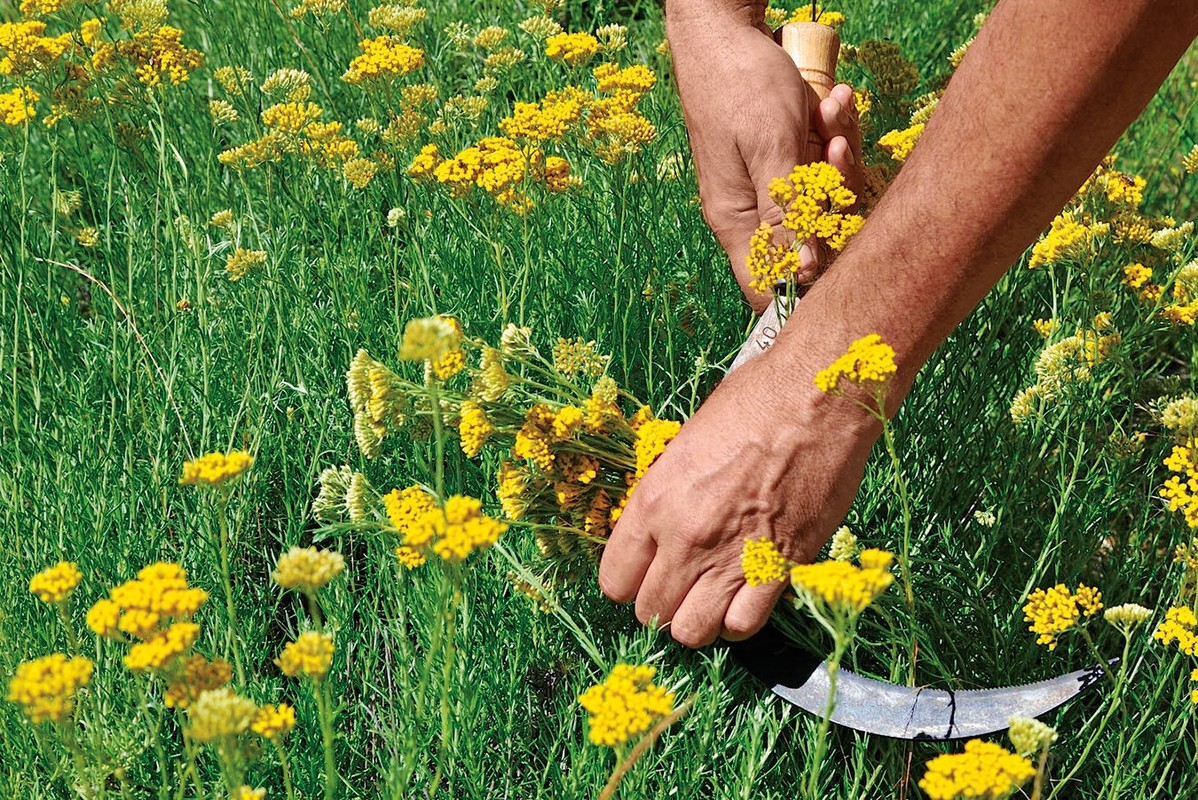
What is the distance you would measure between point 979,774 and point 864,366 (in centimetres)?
45

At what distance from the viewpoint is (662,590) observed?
155 centimetres

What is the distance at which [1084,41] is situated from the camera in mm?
1234

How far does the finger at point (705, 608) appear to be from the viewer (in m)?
1.53

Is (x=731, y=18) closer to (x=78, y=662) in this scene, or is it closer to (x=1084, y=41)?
(x=1084, y=41)

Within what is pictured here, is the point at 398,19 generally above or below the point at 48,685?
above

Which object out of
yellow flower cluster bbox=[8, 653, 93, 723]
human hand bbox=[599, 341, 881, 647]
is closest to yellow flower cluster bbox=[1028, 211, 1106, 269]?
human hand bbox=[599, 341, 881, 647]

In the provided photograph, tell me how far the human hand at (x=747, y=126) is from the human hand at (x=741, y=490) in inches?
22.6

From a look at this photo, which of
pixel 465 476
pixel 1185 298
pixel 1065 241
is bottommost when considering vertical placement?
pixel 465 476

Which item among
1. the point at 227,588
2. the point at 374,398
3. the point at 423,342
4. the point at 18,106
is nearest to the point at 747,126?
the point at 374,398

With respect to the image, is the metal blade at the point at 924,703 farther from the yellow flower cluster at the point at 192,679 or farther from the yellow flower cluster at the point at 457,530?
the yellow flower cluster at the point at 192,679

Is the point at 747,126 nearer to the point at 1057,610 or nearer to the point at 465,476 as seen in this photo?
the point at 465,476

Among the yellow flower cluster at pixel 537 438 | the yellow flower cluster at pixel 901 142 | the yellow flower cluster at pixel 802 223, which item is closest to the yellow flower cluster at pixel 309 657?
the yellow flower cluster at pixel 537 438

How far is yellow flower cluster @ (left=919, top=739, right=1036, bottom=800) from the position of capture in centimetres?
98

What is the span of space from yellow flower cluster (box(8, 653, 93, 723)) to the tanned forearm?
881mm
